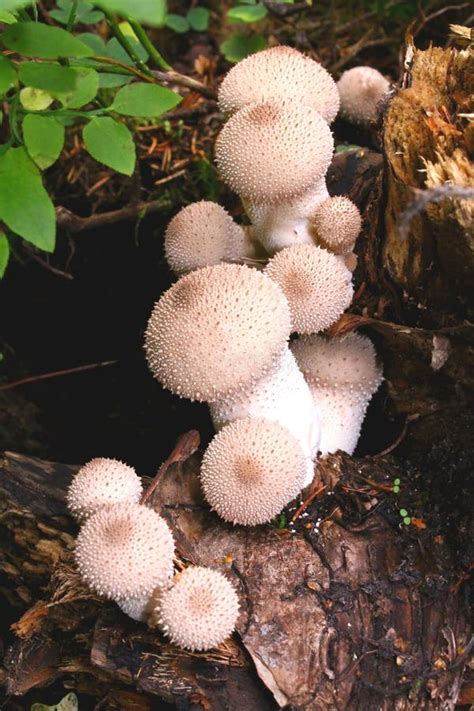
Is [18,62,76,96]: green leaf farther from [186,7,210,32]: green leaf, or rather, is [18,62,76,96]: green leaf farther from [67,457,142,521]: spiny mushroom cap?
[186,7,210,32]: green leaf

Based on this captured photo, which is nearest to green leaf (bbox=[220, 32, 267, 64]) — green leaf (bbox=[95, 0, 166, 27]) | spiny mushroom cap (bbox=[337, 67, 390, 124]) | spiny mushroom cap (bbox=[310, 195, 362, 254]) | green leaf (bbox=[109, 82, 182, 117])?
spiny mushroom cap (bbox=[337, 67, 390, 124])

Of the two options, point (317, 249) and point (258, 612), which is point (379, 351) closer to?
point (317, 249)

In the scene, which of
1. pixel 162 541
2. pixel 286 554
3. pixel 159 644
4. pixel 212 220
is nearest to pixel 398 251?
pixel 212 220

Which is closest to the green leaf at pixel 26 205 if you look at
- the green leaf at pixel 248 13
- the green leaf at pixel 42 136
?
the green leaf at pixel 42 136

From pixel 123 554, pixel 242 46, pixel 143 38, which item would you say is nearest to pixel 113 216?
pixel 143 38

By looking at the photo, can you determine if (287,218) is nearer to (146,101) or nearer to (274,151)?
(274,151)

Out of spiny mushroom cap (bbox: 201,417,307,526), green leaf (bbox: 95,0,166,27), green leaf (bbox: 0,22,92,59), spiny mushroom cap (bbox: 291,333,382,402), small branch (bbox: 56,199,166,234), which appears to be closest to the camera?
green leaf (bbox: 95,0,166,27)
